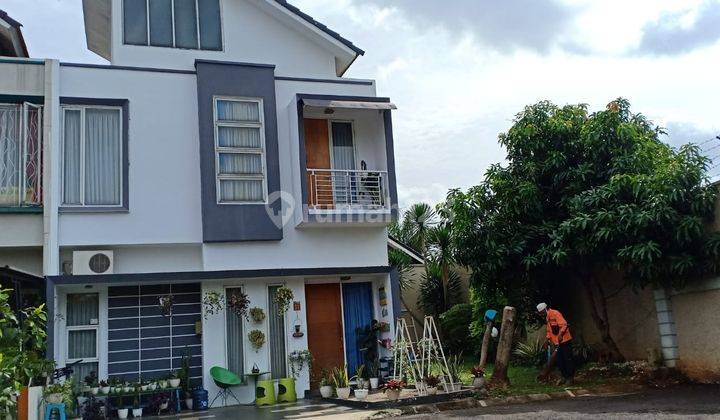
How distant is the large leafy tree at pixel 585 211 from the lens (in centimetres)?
1268

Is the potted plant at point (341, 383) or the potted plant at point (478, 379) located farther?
the potted plant at point (341, 383)

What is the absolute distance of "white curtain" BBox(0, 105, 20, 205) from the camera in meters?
13.3

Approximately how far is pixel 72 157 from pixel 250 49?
435cm

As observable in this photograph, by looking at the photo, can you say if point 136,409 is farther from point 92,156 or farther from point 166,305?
point 92,156

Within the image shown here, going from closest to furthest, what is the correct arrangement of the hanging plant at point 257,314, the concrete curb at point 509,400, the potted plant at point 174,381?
the concrete curb at point 509,400 → the potted plant at point 174,381 → the hanging plant at point 257,314

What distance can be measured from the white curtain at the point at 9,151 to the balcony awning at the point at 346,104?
5548mm

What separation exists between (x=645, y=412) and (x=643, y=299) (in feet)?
16.7

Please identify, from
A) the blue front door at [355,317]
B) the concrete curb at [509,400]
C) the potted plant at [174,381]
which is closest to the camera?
the concrete curb at [509,400]

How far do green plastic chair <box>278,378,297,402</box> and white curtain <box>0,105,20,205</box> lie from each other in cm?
599

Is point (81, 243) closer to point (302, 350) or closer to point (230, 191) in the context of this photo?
point (230, 191)

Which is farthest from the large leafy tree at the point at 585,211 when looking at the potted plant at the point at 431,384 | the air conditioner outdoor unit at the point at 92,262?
the air conditioner outdoor unit at the point at 92,262

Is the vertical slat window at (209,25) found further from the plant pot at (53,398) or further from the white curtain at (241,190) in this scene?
the plant pot at (53,398)

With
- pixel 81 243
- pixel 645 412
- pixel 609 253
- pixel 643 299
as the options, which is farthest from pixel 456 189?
pixel 81 243

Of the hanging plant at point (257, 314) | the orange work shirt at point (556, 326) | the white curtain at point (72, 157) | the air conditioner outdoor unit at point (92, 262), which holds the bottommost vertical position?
the orange work shirt at point (556, 326)
